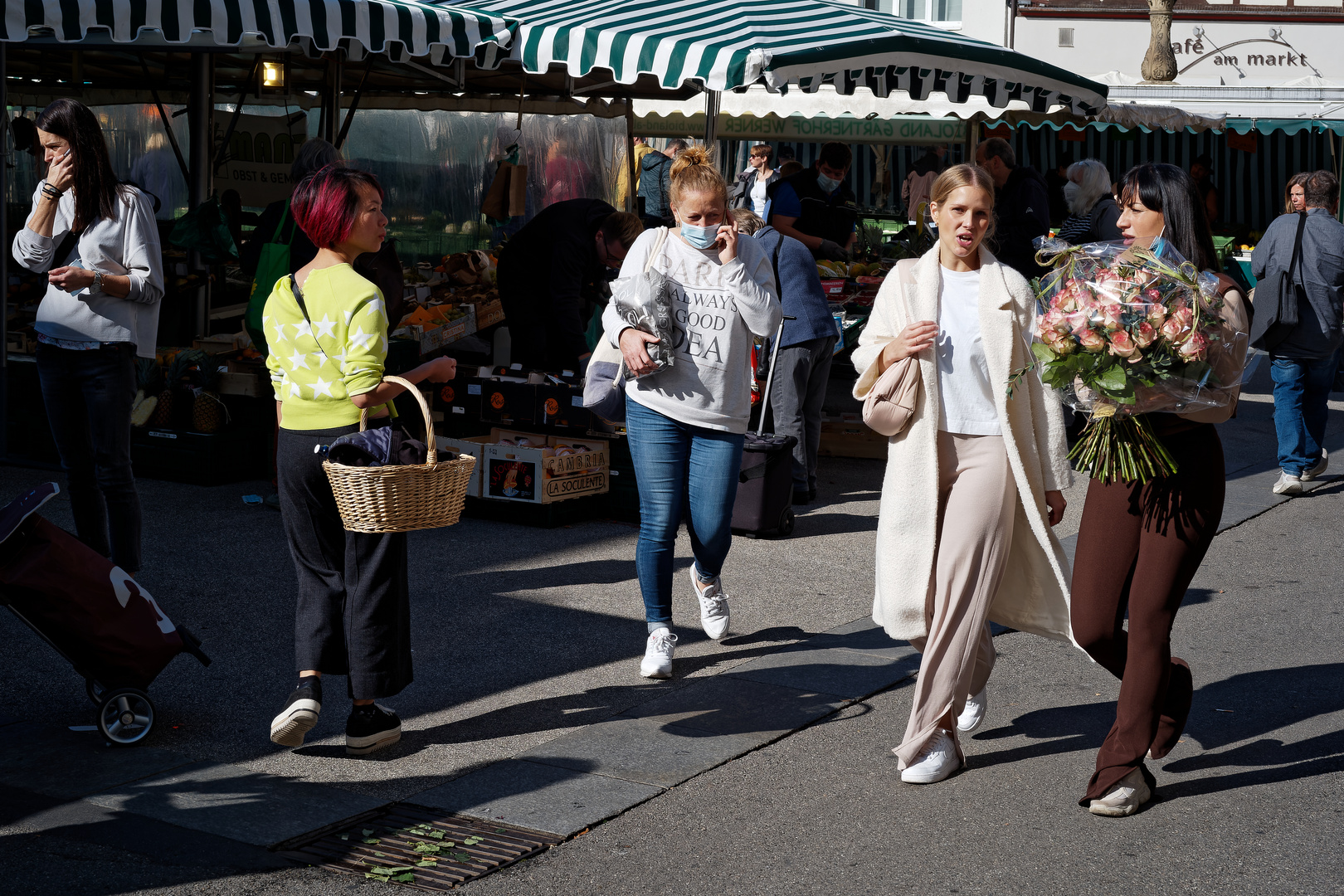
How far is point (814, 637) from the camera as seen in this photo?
20.3ft

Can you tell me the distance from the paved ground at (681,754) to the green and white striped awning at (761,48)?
3203 mm

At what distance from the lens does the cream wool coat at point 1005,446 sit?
14.5 ft

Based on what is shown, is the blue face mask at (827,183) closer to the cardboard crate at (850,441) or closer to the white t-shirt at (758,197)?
the cardboard crate at (850,441)

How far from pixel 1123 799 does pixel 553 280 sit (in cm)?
549

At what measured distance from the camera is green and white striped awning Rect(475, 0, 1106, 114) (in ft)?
28.1

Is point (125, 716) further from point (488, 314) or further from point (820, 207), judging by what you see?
point (820, 207)

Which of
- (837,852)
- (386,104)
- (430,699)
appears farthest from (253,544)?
(386,104)

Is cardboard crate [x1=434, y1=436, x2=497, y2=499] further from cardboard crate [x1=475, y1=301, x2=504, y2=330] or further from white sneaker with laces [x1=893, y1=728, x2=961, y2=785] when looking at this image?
white sneaker with laces [x1=893, y1=728, x2=961, y2=785]

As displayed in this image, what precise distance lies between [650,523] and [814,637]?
1.10 m

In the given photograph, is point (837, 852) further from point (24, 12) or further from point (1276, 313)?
point (1276, 313)

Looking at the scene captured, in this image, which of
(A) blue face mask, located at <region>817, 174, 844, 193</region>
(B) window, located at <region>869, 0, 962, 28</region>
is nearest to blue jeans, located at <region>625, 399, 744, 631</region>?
(A) blue face mask, located at <region>817, 174, 844, 193</region>

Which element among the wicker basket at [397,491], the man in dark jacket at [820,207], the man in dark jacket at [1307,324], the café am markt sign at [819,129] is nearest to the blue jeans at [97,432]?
the wicker basket at [397,491]

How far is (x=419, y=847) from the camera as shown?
4027 mm

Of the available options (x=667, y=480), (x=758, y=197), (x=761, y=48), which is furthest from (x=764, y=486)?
(x=758, y=197)
